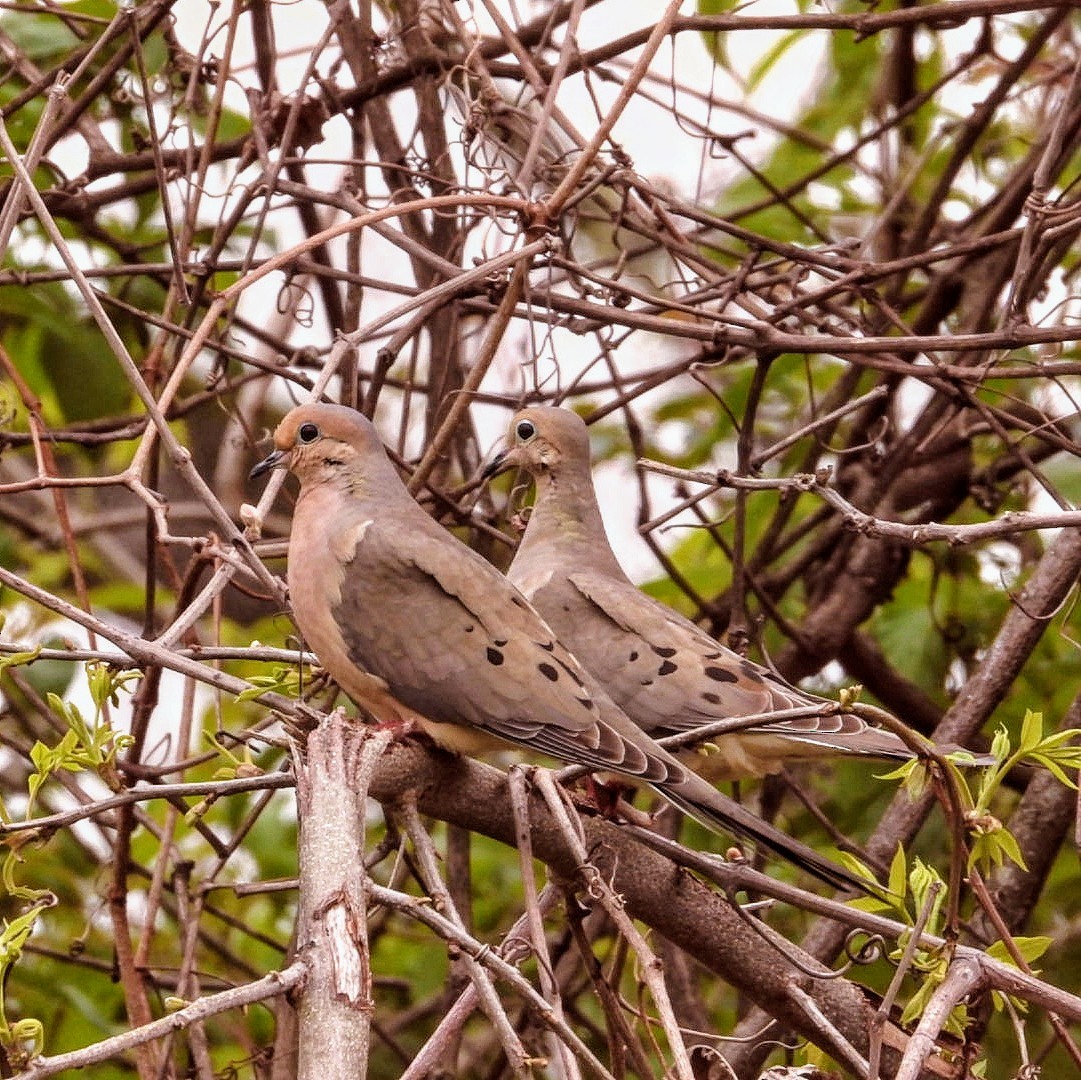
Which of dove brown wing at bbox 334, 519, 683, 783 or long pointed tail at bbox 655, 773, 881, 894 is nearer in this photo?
long pointed tail at bbox 655, 773, 881, 894

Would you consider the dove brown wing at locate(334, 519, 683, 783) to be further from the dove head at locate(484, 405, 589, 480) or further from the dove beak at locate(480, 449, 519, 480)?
the dove head at locate(484, 405, 589, 480)

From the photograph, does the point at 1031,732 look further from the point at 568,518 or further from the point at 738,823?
the point at 568,518

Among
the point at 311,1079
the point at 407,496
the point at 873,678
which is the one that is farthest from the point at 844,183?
the point at 311,1079

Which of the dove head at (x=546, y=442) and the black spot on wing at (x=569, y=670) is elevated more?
the dove head at (x=546, y=442)

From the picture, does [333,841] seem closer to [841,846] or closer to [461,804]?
[461,804]

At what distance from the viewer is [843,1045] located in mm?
2143

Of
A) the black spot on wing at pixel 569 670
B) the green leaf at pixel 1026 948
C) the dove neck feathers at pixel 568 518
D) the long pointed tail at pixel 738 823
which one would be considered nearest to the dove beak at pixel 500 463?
the dove neck feathers at pixel 568 518

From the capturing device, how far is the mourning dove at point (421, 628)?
9.81 feet

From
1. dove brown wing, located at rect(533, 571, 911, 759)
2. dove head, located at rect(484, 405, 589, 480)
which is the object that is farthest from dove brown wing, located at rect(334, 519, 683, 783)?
dove head, located at rect(484, 405, 589, 480)

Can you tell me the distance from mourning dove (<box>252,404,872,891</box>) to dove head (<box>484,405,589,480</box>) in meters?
0.63

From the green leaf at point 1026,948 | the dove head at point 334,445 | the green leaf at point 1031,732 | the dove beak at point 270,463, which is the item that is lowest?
the green leaf at point 1026,948

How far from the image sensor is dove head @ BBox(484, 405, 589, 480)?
3.82 meters

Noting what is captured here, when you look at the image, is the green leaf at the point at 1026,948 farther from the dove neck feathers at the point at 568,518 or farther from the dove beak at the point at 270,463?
the dove neck feathers at the point at 568,518

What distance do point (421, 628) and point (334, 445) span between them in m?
0.40
